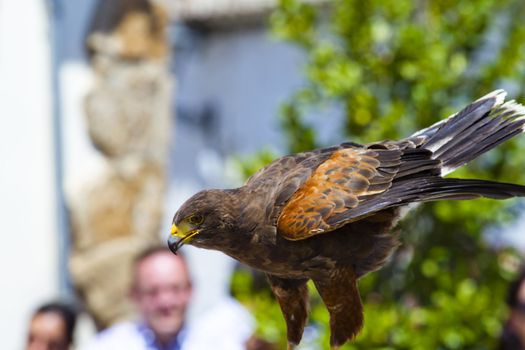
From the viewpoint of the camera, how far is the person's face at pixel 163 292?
3.80m

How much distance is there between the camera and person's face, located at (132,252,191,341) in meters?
3.80

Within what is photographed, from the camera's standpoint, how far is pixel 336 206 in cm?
248

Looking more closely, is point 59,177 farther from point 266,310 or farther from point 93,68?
point 266,310

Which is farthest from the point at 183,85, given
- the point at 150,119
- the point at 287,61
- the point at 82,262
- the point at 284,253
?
the point at 284,253

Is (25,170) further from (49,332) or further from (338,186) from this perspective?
(338,186)

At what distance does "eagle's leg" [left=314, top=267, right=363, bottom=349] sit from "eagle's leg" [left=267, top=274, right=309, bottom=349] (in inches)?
2.8

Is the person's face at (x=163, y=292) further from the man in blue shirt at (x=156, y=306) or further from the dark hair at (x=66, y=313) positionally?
the dark hair at (x=66, y=313)

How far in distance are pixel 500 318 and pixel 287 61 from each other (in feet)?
10.9

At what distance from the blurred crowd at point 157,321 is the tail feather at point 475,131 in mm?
1453

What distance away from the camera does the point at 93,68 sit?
5.80 meters

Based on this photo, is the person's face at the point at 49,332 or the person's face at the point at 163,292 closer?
the person's face at the point at 163,292

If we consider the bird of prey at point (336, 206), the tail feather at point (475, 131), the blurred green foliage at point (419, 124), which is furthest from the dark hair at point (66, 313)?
the tail feather at point (475, 131)

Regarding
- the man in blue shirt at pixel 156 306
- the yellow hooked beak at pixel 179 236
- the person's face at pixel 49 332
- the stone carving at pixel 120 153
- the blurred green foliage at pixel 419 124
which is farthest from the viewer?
the stone carving at pixel 120 153

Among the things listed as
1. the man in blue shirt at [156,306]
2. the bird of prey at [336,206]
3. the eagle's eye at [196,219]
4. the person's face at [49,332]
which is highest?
the eagle's eye at [196,219]
